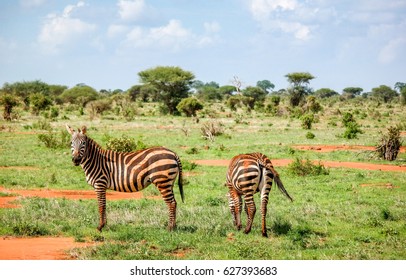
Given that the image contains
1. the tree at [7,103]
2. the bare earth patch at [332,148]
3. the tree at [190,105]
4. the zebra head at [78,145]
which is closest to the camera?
the zebra head at [78,145]

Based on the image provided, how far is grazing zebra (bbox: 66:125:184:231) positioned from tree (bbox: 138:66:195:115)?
4962 centimetres

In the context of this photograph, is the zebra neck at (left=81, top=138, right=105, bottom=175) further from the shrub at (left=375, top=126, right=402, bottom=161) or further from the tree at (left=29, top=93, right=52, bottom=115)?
the tree at (left=29, top=93, right=52, bottom=115)

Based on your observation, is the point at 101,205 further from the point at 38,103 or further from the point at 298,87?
the point at 298,87

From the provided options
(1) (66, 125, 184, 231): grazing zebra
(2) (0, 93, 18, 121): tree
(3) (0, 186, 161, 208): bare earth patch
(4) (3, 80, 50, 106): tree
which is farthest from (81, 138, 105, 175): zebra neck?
(4) (3, 80, 50, 106): tree

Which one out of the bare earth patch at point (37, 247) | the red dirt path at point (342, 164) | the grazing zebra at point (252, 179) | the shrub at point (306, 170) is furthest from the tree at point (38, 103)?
the grazing zebra at point (252, 179)

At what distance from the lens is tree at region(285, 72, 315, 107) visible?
70.4 meters

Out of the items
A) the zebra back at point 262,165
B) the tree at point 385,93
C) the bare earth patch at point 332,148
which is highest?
the tree at point 385,93

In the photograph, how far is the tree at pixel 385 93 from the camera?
85625 mm

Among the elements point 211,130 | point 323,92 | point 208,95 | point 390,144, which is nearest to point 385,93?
point 323,92

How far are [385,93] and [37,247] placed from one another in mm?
85356

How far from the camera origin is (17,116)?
4500 centimetres

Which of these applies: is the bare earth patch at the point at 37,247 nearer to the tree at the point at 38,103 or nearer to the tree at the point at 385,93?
the tree at the point at 38,103

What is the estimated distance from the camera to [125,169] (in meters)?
10.8
